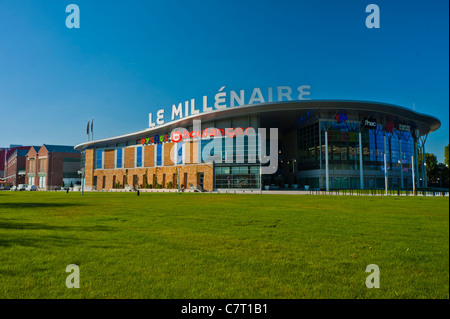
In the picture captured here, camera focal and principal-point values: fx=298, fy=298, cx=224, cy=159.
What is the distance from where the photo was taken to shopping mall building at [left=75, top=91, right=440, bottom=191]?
70250 millimetres

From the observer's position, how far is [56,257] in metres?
7.77

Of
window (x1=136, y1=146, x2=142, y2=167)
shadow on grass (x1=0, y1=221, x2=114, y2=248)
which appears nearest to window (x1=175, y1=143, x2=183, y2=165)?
window (x1=136, y1=146, x2=142, y2=167)

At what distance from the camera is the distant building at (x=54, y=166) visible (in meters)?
119

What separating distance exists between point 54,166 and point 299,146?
97.4m

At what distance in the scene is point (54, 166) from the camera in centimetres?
12012

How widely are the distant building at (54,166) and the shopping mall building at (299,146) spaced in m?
54.4

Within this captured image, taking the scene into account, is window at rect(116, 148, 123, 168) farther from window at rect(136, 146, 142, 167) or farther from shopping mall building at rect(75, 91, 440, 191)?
shopping mall building at rect(75, 91, 440, 191)

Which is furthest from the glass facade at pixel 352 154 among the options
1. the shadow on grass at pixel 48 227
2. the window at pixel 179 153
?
the shadow on grass at pixel 48 227

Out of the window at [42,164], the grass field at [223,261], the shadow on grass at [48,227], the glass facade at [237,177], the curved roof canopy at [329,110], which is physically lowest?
the grass field at [223,261]

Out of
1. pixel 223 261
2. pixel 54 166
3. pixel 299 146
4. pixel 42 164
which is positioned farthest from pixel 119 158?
pixel 223 261

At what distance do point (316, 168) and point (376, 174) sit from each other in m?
14.9

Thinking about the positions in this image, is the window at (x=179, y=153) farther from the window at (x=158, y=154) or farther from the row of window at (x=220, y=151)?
the window at (x=158, y=154)

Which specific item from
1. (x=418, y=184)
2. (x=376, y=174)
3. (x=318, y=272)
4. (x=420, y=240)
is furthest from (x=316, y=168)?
(x=318, y=272)
